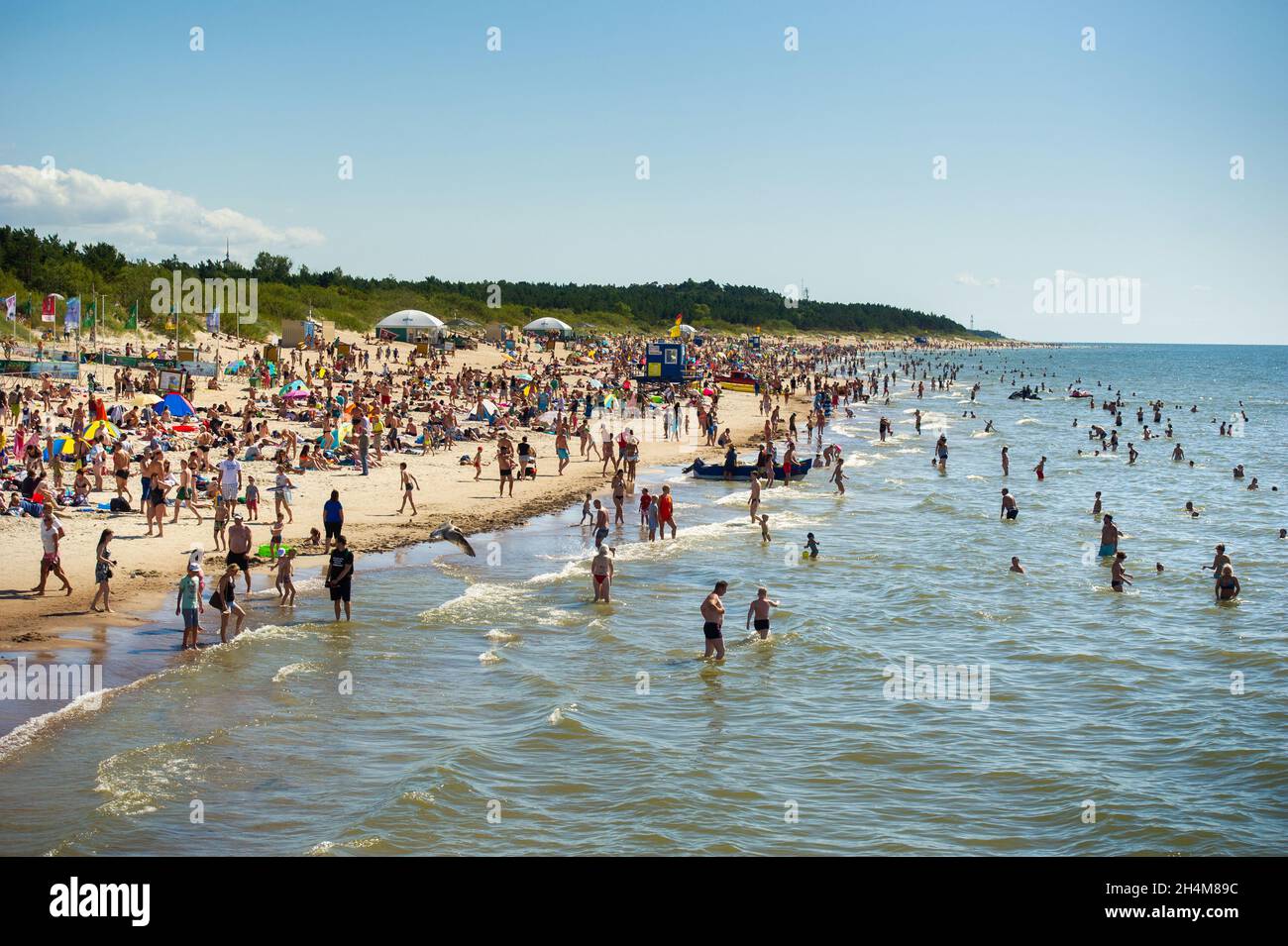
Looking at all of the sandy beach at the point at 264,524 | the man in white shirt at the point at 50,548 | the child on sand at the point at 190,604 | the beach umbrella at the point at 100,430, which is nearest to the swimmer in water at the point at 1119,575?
the sandy beach at the point at 264,524

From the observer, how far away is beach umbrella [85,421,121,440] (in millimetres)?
22453

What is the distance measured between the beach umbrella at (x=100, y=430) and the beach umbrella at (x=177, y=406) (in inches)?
182

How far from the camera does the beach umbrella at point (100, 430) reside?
A: 22.5 metres

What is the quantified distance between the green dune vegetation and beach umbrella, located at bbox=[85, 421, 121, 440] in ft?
60.7

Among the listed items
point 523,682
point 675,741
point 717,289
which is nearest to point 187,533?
point 523,682

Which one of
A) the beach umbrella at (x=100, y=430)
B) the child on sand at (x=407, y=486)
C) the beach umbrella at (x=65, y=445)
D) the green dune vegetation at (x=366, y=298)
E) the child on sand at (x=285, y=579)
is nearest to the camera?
the child on sand at (x=285, y=579)

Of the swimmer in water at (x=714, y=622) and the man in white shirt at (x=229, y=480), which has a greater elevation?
the man in white shirt at (x=229, y=480)

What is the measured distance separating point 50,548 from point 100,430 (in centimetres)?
831

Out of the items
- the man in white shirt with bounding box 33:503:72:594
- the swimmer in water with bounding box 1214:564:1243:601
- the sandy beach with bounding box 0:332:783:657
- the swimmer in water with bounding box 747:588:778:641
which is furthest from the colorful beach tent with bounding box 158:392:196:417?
the swimmer in water with bounding box 1214:564:1243:601

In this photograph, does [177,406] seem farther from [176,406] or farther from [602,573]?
[602,573]

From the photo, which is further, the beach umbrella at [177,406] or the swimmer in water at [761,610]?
the beach umbrella at [177,406]

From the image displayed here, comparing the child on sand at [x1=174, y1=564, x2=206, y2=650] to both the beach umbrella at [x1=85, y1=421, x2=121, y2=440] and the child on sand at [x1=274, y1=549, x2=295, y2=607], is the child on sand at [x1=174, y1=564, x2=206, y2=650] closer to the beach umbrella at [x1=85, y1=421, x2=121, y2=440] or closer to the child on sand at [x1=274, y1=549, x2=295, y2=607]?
the child on sand at [x1=274, y1=549, x2=295, y2=607]

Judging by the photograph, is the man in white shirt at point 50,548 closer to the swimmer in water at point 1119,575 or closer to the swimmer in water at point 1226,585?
the swimmer in water at point 1119,575
